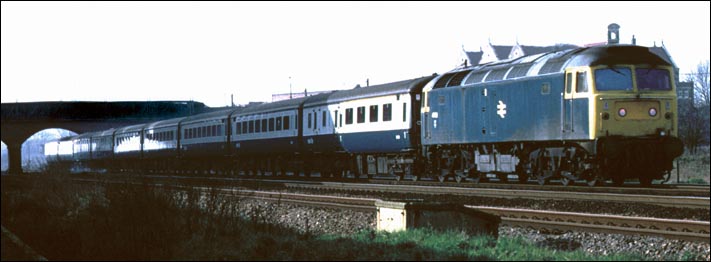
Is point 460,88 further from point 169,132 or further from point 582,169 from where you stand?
point 169,132

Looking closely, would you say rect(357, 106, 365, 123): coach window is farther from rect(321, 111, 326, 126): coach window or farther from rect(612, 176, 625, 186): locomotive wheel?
rect(612, 176, 625, 186): locomotive wheel

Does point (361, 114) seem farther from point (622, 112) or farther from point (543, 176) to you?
point (622, 112)

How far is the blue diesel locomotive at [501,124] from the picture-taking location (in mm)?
18953

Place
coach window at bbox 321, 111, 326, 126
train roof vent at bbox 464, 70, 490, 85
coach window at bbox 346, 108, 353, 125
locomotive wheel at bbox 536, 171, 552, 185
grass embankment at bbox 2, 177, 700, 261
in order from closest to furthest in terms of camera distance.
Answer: grass embankment at bbox 2, 177, 700, 261 → locomotive wheel at bbox 536, 171, 552, 185 → train roof vent at bbox 464, 70, 490, 85 → coach window at bbox 346, 108, 353, 125 → coach window at bbox 321, 111, 326, 126

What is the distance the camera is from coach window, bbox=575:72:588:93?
62.7ft

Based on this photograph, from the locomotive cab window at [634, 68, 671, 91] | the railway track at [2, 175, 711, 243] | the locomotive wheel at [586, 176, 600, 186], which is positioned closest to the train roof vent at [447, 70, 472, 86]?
the locomotive wheel at [586, 176, 600, 186]

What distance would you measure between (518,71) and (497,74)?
956 mm

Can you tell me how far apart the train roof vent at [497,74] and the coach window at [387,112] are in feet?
16.5

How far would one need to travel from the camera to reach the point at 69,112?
219 feet

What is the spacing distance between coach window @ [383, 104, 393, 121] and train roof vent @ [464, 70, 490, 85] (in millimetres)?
4099

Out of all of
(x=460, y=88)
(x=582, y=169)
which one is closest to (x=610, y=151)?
(x=582, y=169)

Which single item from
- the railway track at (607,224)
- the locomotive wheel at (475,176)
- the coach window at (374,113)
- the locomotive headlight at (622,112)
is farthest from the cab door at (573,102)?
the coach window at (374,113)

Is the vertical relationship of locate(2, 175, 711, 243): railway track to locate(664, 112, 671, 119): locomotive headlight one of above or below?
below

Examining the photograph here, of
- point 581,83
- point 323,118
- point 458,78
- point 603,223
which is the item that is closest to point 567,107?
point 581,83
